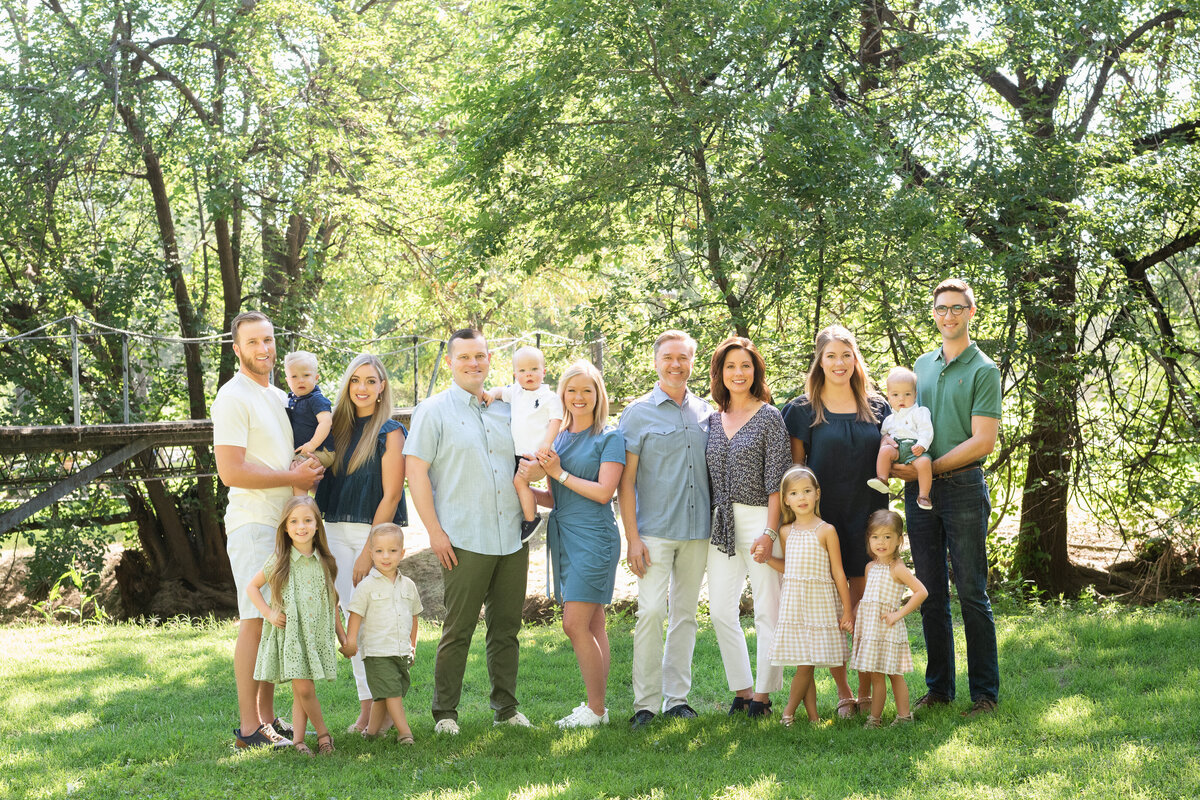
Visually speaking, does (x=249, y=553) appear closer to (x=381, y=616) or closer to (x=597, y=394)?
(x=381, y=616)

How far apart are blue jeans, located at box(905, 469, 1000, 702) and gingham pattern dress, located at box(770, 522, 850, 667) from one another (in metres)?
0.47

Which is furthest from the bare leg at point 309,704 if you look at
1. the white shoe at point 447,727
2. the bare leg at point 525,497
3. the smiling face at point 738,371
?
the smiling face at point 738,371

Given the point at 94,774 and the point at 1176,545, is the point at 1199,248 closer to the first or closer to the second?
the point at 1176,545

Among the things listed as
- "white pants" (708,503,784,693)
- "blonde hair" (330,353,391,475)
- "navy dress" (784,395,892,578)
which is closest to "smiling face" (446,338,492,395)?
"blonde hair" (330,353,391,475)

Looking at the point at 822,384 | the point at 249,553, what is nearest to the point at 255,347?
the point at 249,553

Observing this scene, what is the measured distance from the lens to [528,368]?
16.1 ft

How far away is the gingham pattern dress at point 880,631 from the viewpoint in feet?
14.8

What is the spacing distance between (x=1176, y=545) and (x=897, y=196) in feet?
13.5

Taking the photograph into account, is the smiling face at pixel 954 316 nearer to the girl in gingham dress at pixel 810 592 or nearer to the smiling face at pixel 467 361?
the girl in gingham dress at pixel 810 592

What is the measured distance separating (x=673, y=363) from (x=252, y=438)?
1.97m

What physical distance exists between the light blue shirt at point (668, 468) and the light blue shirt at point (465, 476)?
0.61 metres

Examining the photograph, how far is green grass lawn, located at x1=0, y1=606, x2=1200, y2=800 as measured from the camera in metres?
3.97

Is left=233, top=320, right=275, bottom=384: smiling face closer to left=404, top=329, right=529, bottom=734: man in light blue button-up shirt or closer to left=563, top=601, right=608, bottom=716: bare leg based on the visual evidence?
left=404, top=329, right=529, bottom=734: man in light blue button-up shirt

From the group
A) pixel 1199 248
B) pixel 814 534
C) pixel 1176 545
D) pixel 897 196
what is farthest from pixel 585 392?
Answer: pixel 1199 248
